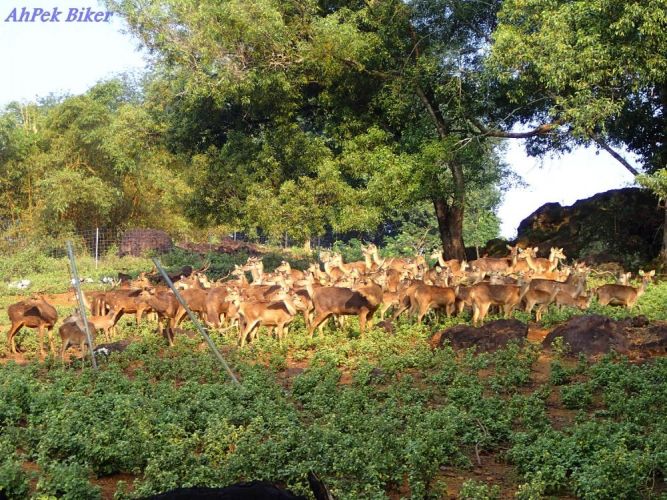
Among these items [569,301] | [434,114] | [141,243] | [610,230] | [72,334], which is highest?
[434,114]

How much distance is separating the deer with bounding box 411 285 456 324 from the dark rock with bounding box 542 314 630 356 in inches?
115

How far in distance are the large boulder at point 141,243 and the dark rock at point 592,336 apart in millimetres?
21250

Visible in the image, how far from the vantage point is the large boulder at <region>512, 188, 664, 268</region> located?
25.2m

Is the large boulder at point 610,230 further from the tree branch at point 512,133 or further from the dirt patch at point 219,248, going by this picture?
the dirt patch at point 219,248

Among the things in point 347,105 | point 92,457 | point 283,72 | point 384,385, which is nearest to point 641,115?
point 347,105

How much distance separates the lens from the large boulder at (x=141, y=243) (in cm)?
3344

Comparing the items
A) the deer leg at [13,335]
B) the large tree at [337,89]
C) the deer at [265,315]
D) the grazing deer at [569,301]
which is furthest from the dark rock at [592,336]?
the large tree at [337,89]

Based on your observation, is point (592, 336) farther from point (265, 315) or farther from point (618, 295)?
point (265, 315)

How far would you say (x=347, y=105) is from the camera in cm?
2636

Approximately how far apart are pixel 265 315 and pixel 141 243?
1866 cm

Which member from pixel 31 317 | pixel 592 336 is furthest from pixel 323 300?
pixel 31 317

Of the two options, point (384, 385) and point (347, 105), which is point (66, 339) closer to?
point (384, 385)

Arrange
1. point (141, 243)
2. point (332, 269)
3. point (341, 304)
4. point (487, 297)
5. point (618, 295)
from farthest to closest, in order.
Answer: point (141, 243) → point (332, 269) → point (618, 295) → point (487, 297) → point (341, 304)

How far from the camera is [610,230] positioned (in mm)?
25984
